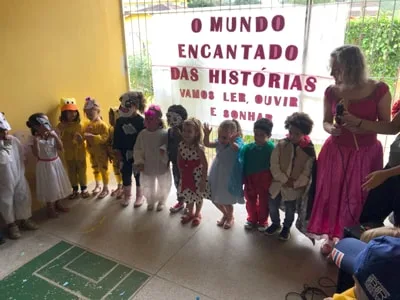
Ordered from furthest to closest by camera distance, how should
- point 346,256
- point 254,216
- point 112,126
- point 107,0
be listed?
point 107,0 → point 112,126 → point 254,216 → point 346,256

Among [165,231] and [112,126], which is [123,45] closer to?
[112,126]

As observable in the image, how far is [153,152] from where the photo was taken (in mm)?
2787

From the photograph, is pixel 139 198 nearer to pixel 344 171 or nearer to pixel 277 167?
pixel 277 167

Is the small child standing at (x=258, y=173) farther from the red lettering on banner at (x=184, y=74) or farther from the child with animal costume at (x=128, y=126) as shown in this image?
the red lettering on banner at (x=184, y=74)

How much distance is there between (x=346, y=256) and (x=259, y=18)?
2.02 m

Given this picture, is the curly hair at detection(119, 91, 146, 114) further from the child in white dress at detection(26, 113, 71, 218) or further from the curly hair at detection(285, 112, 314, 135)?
the curly hair at detection(285, 112, 314, 135)

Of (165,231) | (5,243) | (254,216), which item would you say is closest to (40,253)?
(5,243)

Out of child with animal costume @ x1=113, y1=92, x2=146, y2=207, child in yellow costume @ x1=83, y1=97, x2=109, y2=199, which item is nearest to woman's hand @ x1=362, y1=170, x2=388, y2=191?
child with animal costume @ x1=113, y1=92, x2=146, y2=207

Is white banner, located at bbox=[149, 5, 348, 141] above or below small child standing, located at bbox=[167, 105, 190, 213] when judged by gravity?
above

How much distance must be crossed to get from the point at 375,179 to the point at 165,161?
5.27 feet

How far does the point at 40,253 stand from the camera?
2.43 metres

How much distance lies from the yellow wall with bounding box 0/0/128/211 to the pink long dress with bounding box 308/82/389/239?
2294 millimetres

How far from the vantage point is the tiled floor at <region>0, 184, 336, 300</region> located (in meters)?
2.06

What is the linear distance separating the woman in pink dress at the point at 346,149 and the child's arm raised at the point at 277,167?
23 centimetres
